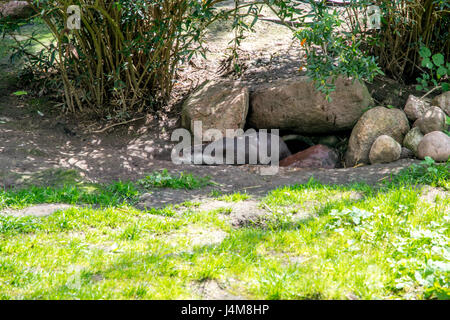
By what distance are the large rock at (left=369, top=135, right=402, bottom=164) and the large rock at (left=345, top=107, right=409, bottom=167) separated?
0.70 feet

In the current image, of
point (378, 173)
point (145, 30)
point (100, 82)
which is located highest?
point (145, 30)

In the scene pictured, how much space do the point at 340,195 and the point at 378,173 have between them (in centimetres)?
97

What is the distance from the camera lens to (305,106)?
6812 millimetres

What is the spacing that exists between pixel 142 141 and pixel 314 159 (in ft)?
8.05

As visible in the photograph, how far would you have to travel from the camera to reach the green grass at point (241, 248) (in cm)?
319

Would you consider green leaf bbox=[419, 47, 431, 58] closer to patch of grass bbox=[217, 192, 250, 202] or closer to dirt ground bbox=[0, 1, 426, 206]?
dirt ground bbox=[0, 1, 426, 206]

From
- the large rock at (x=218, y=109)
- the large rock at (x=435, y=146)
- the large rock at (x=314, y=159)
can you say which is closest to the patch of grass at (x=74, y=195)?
the large rock at (x=218, y=109)

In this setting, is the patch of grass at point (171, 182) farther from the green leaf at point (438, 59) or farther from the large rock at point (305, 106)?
the green leaf at point (438, 59)

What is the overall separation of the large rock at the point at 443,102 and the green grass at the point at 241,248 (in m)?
1.81

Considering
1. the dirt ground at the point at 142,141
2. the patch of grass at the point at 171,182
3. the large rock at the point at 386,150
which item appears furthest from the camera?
the large rock at the point at 386,150

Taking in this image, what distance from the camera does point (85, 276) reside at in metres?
3.38

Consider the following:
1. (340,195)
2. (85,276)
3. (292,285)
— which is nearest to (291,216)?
(340,195)

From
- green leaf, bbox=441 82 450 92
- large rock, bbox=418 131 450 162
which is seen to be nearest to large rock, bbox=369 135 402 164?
large rock, bbox=418 131 450 162
